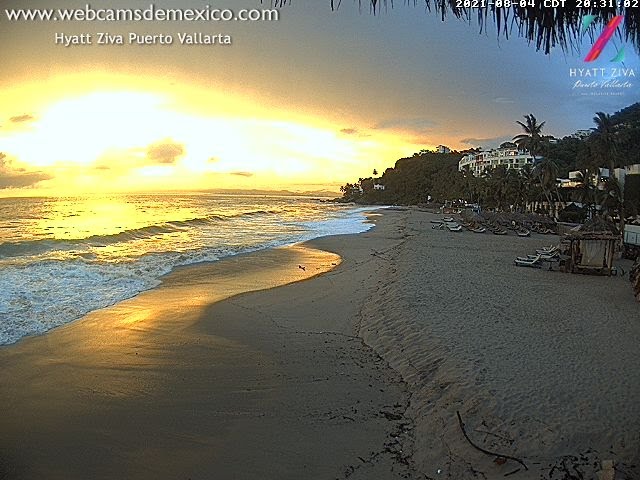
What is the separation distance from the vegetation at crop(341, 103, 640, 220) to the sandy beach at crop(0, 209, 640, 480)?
18703 mm

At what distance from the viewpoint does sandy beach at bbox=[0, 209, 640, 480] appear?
4.31 meters

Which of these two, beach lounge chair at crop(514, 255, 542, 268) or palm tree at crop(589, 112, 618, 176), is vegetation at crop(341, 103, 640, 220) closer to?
palm tree at crop(589, 112, 618, 176)

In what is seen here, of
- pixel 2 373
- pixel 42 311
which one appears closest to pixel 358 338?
pixel 2 373

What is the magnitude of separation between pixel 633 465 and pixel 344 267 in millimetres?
12709

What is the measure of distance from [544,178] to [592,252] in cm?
2517

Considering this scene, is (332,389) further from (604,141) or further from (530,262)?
(604,141)

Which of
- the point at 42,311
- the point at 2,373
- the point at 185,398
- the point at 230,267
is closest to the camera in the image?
the point at 185,398

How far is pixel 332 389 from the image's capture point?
5891 mm

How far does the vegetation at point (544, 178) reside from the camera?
30859 millimetres

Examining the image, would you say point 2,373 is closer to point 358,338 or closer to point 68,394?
point 68,394

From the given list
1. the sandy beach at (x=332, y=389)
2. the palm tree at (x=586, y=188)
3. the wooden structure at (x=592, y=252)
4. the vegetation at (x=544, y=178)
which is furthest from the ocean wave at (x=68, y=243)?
the palm tree at (x=586, y=188)

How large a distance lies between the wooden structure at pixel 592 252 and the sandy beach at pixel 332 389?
11.8 feet

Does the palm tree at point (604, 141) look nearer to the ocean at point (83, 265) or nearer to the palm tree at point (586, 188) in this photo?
the palm tree at point (586, 188)

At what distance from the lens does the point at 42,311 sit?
957 centimetres
